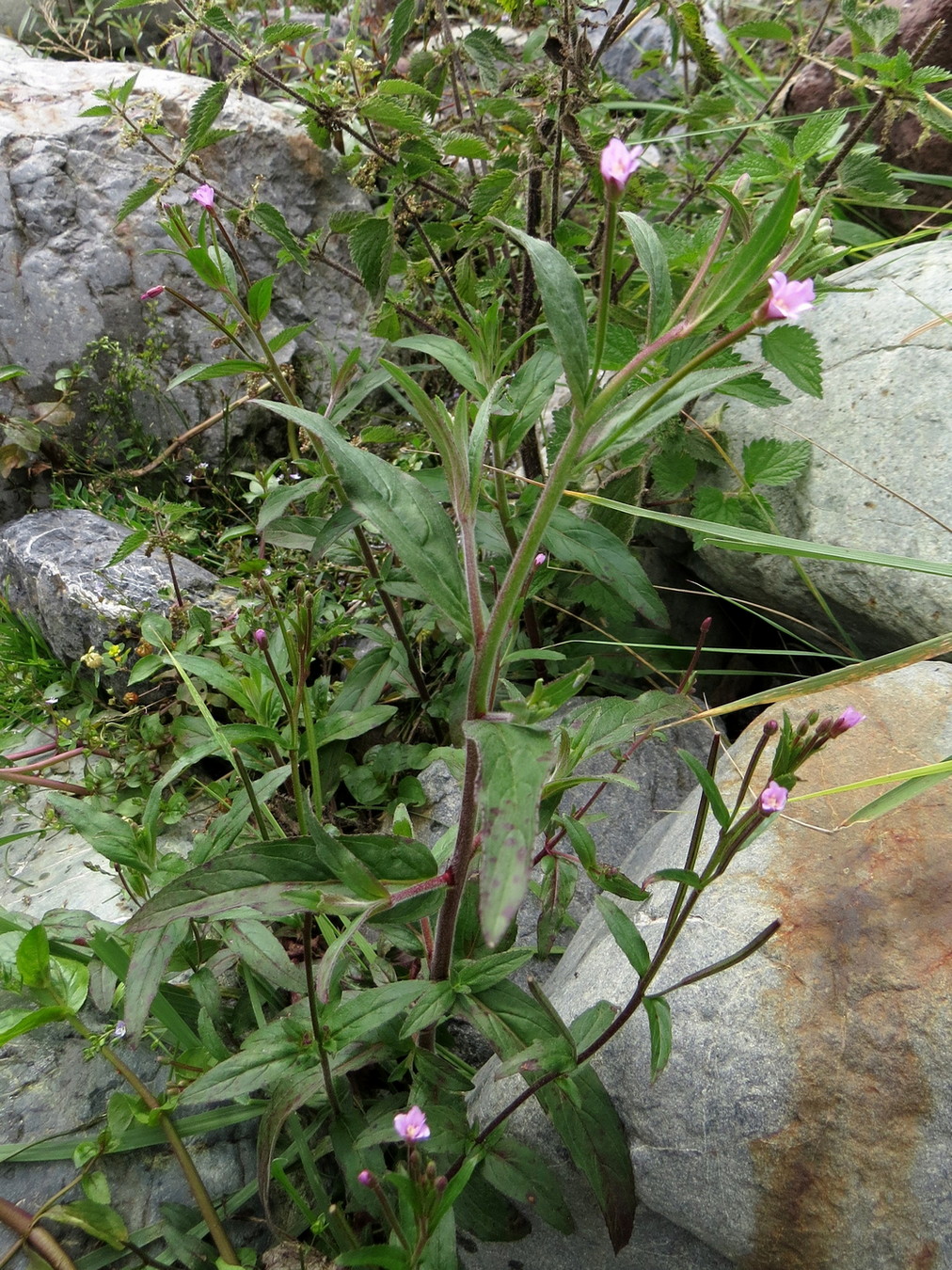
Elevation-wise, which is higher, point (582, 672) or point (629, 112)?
point (629, 112)

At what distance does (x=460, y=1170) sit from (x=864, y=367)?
6.79 ft

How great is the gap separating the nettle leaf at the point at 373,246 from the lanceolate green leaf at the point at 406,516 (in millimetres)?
994

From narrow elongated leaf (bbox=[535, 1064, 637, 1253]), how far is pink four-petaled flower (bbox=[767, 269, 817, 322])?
1088 mm

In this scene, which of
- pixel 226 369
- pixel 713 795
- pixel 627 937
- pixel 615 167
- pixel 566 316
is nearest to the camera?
pixel 615 167

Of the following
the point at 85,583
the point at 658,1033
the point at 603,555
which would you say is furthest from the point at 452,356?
the point at 85,583

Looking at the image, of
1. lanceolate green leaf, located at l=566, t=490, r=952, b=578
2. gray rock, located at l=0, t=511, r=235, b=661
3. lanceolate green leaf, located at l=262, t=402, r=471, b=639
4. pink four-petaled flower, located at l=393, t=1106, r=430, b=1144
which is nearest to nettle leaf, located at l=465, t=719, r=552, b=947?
lanceolate green leaf, located at l=262, t=402, r=471, b=639

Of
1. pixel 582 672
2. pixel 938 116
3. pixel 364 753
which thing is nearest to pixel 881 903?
pixel 582 672

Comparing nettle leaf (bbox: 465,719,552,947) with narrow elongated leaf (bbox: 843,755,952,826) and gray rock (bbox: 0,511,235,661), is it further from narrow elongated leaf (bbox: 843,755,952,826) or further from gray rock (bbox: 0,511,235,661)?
gray rock (bbox: 0,511,235,661)

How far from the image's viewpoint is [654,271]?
1.11m

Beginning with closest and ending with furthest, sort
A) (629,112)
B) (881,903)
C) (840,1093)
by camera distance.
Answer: (840,1093) → (881,903) → (629,112)

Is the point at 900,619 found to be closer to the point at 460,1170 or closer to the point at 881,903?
the point at 881,903

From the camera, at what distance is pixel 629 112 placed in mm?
3955

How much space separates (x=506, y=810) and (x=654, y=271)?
70 cm

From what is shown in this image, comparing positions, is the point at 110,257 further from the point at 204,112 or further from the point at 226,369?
the point at 226,369
